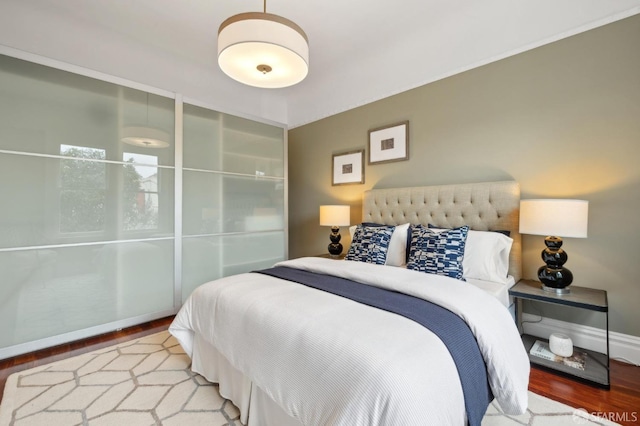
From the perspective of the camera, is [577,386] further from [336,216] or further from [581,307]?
[336,216]

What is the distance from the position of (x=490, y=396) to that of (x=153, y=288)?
291cm

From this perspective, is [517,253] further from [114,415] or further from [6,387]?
[6,387]

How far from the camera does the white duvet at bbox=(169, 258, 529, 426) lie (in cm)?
89

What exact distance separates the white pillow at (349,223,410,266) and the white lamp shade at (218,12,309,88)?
1616 mm

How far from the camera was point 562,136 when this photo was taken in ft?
7.18

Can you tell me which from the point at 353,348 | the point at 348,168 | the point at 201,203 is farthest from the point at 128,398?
the point at 348,168

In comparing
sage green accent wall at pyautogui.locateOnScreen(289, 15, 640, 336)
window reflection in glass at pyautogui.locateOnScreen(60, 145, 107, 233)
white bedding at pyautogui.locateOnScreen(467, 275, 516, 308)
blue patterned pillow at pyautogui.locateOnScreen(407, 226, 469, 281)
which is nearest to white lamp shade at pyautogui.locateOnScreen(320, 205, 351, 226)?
sage green accent wall at pyautogui.locateOnScreen(289, 15, 640, 336)

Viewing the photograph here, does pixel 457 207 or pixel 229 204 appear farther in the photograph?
pixel 229 204

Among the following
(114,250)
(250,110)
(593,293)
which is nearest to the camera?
(593,293)

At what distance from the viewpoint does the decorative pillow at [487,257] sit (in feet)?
7.10

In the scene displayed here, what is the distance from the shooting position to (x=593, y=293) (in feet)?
6.41

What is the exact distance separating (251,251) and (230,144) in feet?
Result: 4.48

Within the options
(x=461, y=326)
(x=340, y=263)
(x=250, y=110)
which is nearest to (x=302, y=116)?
(x=250, y=110)

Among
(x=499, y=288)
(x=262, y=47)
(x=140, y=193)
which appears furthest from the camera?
(x=140, y=193)
